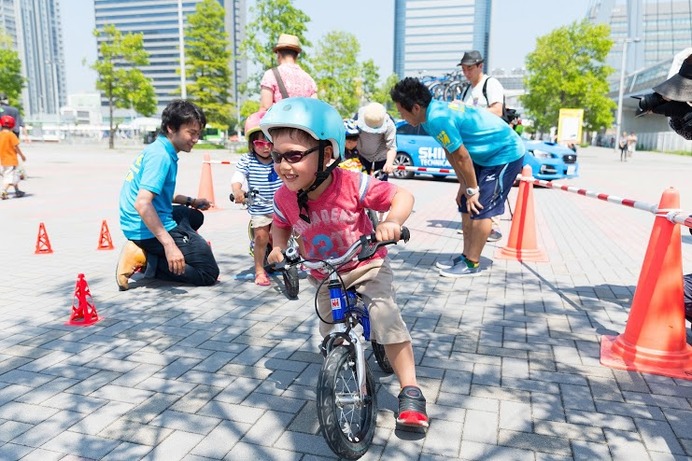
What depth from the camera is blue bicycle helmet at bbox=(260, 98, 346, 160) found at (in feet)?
7.43

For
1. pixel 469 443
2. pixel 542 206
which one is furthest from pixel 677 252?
pixel 542 206

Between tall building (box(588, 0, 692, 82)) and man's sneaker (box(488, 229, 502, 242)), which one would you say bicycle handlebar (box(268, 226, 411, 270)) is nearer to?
man's sneaker (box(488, 229, 502, 242))

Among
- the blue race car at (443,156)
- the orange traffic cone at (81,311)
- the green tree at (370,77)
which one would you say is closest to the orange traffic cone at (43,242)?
the orange traffic cone at (81,311)

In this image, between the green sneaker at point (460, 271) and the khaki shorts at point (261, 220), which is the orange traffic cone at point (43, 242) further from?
the green sneaker at point (460, 271)

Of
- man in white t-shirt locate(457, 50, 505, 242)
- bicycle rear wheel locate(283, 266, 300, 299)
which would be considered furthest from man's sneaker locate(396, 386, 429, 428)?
man in white t-shirt locate(457, 50, 505, 242)

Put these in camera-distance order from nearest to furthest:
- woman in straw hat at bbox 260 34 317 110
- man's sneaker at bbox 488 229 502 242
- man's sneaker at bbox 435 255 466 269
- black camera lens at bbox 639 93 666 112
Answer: black camera lens at bbox 639 93 666 112 < man's sneaker at bbox 435 255 466 269 < woman in straw hat at bbox 260 34 317 110 < man's sneaker at bbox 488 229 502 242

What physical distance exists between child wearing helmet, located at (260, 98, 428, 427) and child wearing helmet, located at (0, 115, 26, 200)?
10.9 metres

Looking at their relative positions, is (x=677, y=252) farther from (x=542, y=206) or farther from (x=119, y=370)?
(x=542, y=206)

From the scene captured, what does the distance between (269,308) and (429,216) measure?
584cm

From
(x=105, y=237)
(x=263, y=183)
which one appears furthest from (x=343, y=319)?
(x=105, y=237)

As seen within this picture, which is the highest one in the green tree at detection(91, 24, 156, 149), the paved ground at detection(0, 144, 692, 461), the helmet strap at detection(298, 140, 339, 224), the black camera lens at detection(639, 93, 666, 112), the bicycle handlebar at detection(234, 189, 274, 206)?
the green tree at detection(91, 24, 156, 149)

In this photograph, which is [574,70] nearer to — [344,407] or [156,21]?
[344,407]

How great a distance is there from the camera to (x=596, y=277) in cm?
566

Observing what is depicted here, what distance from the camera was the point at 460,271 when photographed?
5.69 meters
